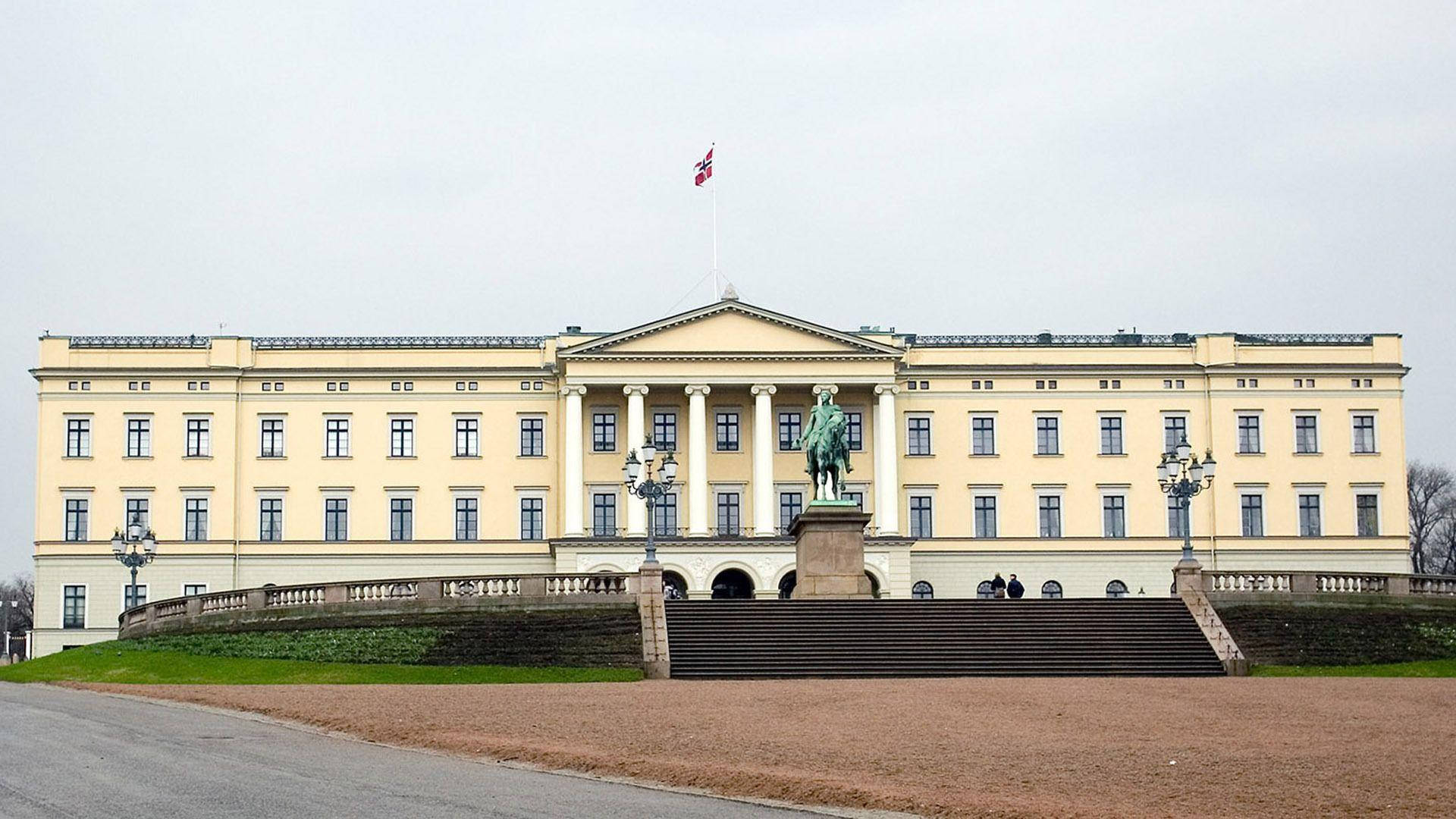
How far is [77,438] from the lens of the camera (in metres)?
82.7

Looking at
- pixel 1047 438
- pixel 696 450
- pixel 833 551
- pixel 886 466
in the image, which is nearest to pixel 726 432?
pixel 696 450

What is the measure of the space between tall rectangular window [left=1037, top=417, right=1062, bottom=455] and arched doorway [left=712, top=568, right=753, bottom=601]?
1476 centimetres

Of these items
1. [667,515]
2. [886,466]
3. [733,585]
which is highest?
[886,466]

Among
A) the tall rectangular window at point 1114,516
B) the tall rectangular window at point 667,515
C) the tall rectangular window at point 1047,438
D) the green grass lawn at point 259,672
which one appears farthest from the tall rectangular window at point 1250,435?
the green grass lawn at point 259,672

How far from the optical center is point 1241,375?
84438 mm

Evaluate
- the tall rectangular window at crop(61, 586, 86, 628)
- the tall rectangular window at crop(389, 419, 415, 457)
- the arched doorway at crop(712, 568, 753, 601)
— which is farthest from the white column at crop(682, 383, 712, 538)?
the tall rectangular window at crop(61, 586, 86, 628)

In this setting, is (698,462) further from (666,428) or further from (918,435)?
(918,435)

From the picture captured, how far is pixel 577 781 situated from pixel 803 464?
60944mm

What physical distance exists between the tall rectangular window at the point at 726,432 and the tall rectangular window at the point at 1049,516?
1411 cm

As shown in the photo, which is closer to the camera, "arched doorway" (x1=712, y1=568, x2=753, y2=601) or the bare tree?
"arched doorway" (x1=712, y1=568, x2=753, y2=601)

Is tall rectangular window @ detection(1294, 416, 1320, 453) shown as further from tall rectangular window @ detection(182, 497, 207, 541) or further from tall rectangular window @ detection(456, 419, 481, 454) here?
tall rectangular window @ detection(182, 497, 207, 541)

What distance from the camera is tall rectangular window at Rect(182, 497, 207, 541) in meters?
82.3

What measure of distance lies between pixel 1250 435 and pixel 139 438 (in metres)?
50.2

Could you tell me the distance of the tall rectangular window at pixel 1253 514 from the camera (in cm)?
8369
